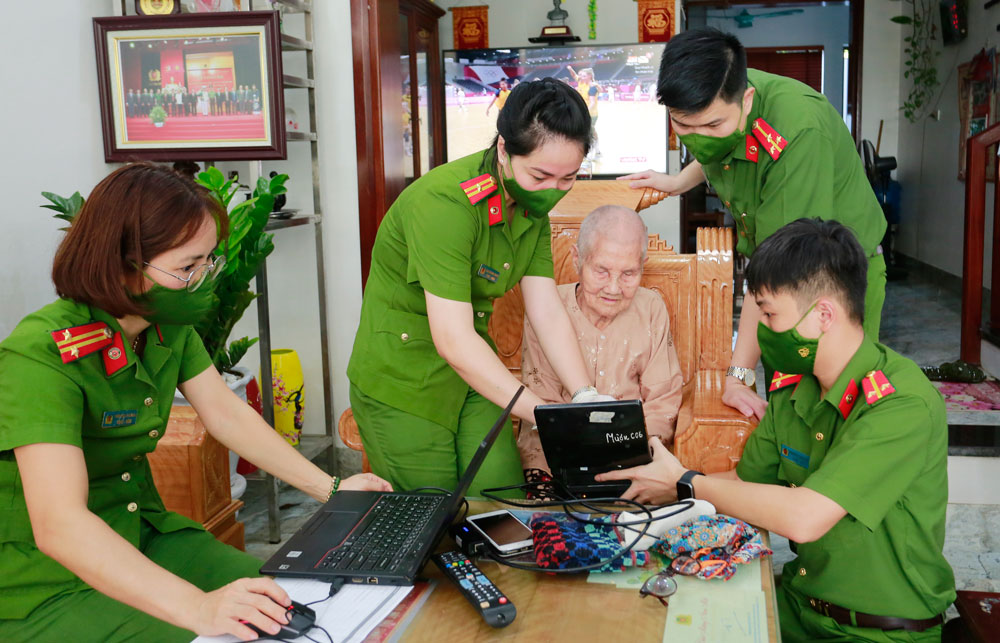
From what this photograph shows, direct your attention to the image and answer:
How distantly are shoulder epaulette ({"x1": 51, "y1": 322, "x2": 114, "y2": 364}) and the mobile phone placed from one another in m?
0.68

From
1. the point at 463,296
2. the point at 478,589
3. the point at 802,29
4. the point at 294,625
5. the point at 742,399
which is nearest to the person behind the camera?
the point at 294,625

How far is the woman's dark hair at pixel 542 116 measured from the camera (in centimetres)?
173

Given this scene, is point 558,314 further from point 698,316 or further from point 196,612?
point 196,612

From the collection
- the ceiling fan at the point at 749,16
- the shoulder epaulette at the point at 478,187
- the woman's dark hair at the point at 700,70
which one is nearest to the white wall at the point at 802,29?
the ceiling fan at the point at 749,16

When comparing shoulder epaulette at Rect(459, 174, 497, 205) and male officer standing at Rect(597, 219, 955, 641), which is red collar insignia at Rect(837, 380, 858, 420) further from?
shoulder epaulette at Rect(459, 174, 497, 205)

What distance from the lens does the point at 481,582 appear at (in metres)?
1.26

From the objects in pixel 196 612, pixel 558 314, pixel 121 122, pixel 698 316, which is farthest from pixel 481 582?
pixel 121 122

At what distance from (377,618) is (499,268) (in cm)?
103

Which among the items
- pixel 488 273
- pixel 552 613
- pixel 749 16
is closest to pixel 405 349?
pixel 488 273

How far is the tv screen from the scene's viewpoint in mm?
6223

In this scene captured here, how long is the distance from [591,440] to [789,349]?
405 millimetres

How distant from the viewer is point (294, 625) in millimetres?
1114

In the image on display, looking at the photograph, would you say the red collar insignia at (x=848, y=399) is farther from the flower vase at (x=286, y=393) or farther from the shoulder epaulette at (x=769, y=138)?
the flower vase at (x=286, y=393)

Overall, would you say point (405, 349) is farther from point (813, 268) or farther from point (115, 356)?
point (813, 268)
